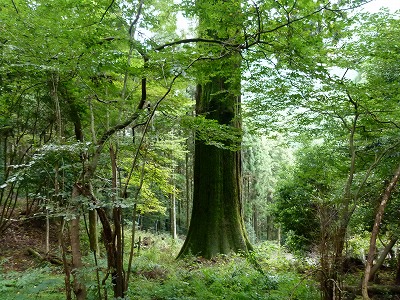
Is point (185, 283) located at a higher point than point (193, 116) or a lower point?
lower

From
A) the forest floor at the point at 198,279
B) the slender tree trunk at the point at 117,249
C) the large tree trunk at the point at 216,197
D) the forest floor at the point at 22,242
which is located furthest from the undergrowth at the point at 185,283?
the forest floor at the point at 22,242

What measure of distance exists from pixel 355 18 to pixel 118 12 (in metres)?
3.03

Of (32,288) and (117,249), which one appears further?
(32,288)

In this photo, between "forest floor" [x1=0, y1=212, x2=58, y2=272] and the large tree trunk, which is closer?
the large tree trunk

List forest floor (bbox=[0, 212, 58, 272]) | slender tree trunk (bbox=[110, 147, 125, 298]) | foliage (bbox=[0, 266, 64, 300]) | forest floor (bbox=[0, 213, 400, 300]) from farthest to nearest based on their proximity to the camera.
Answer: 1. forest floor (bbox=[0, 212, 58, 272])
2. forest floor (bbox=[0, 213, 400, 300])
3. foliage (bbox=[0, 266, 64, 300])
4. slender tree trunk (bbox=[110, 147, 125, 298])

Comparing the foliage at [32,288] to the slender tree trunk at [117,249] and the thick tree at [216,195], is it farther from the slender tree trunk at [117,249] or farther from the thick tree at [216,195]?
the thick tree at [216,195]

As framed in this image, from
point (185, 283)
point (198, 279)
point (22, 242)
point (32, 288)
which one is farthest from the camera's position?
point (22, 242)

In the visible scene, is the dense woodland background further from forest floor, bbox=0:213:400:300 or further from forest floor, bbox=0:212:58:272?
forest floor, bbox=0:212:58:272

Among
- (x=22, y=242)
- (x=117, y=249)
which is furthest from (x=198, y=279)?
(x=22, y=242)

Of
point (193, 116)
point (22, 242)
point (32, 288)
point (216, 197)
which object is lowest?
point (22, 242)

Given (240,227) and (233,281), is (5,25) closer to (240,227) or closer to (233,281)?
(233,281)

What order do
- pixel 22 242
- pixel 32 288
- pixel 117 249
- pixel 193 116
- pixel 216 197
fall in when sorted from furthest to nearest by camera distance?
pixel 22 242 < pixel 216 197 < pixel 193 116 < pixel 32 288 < pixel 117 249

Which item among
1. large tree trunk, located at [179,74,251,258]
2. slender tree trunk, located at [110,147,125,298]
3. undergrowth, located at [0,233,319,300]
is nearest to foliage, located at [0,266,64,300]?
undergrowth, located at [0,233,319,300]

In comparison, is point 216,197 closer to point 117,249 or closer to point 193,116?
point 193,116
